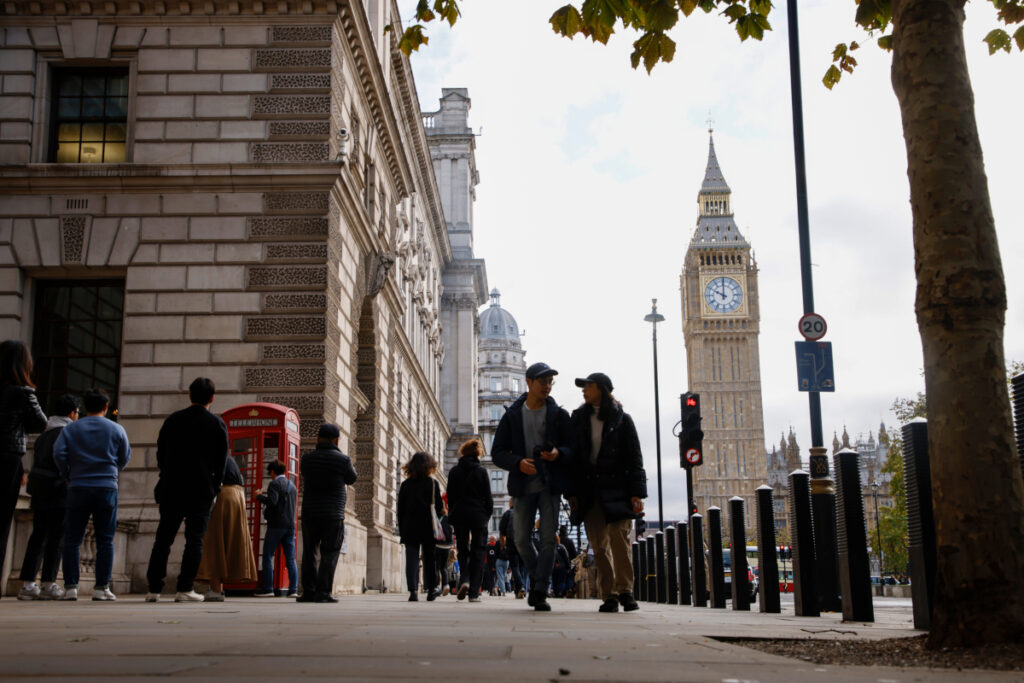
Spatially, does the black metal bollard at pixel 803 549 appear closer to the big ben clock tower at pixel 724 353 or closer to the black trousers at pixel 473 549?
the black trousers at pixel 473 549

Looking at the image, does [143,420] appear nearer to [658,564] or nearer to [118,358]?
[118,358]

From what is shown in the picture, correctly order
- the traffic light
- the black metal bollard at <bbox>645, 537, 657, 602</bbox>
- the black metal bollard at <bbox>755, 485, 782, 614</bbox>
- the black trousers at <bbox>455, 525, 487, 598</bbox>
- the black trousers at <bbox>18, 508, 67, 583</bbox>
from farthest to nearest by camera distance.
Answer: the black metal bollard at <bbox>645, 537, 657, 602</bbox>
the traffic light
the black trousers at <bbox>455, 525, 487, 598</bbox>
the black metal bollard at <bbox>755, 485, 782, 614</bbox>
the black trousers at <bbox>18, 508, 67, 583</bbox>

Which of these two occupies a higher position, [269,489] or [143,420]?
[143,420]

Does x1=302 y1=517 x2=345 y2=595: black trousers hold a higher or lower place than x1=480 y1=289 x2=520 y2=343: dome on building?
lower

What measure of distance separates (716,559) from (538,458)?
5.19 m

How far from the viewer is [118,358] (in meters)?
17.5

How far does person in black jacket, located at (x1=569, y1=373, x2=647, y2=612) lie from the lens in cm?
916

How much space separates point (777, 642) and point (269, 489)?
8.63m

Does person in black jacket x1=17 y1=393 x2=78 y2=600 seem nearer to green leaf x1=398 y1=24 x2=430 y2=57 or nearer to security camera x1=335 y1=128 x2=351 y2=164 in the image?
green leaf x1=398 y1=24 x2=430 y2=57

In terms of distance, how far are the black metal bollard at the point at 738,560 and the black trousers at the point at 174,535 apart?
5743mm

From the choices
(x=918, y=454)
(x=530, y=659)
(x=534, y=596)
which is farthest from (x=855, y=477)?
(x=530, y=659)

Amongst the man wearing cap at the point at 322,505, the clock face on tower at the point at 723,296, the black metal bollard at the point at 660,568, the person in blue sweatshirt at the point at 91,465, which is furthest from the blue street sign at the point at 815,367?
the clock face on tower at the point at 723,296

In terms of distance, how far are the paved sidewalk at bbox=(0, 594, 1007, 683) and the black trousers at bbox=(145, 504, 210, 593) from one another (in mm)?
2825

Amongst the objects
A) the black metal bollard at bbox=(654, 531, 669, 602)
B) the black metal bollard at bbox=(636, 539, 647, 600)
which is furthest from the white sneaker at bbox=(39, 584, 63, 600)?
the black metal bollard at bbox=(636, 539, 647, 600)
